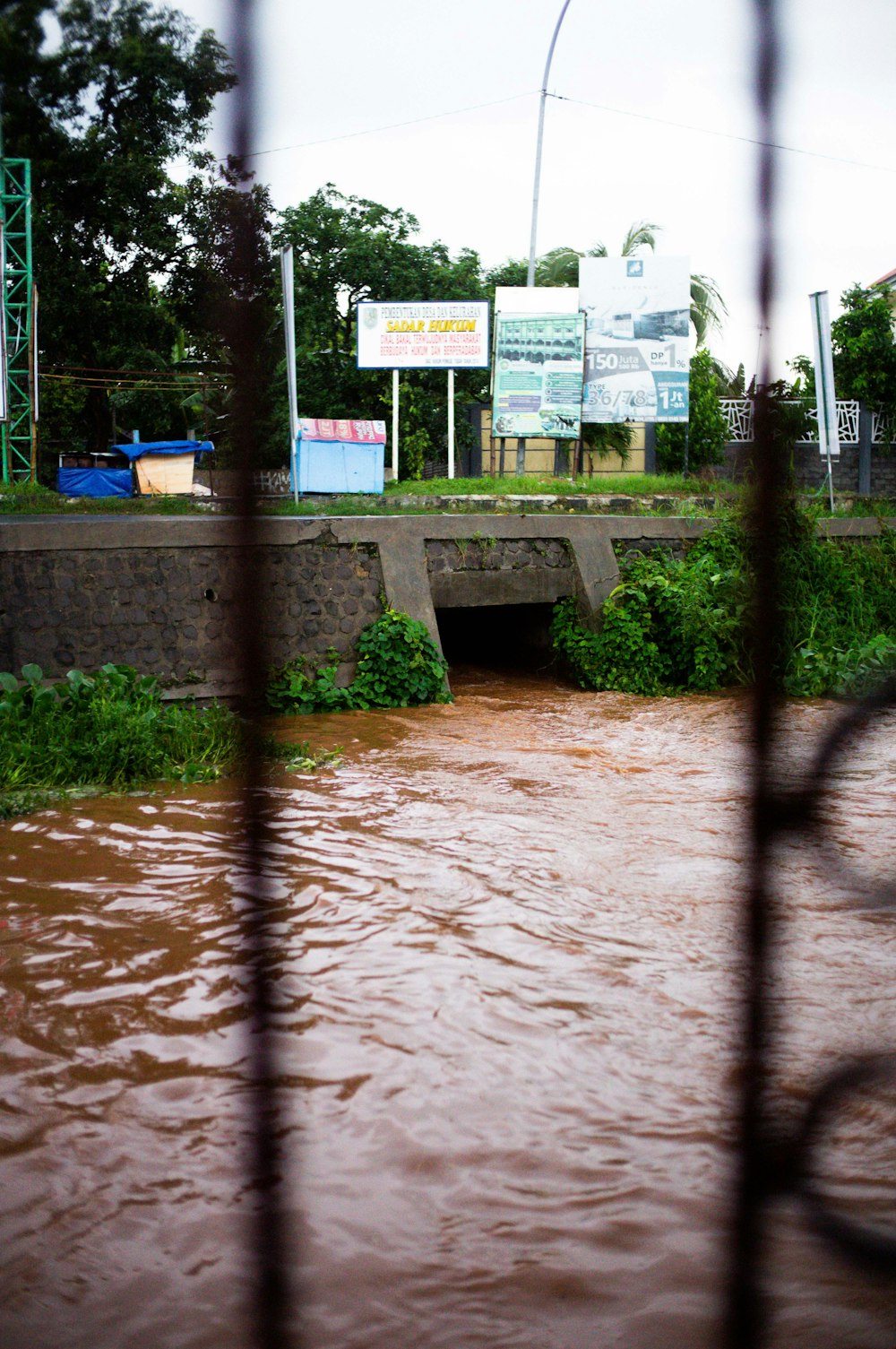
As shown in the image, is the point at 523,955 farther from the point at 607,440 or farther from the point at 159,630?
the point at 607,440

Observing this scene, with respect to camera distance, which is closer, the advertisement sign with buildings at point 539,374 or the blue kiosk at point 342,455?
the advertisement sign with buildings at point 539,374

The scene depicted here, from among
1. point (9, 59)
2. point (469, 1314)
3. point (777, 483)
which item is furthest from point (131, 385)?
point (469, 1314)

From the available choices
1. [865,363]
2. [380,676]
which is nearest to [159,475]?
[380,676]

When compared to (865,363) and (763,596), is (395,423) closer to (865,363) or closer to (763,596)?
(865,363)

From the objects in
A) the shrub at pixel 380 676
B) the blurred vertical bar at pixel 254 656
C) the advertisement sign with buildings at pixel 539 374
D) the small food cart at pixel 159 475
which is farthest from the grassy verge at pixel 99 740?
the advertisement sign with buildings at pixel 539 374

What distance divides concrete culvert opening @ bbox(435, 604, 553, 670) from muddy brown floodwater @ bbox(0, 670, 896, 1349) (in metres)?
4.65

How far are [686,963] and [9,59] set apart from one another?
352 centimetres

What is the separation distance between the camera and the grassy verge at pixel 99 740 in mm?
5863

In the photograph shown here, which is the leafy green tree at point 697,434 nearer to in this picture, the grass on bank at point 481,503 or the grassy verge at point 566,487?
the grassy verge at point 566,487

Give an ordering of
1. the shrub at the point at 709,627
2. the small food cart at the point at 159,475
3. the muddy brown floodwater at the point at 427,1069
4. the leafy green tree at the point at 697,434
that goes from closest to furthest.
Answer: the muddy brown floodwater at the point at 427,1069 → the small food cart at the point at 159,475 → the shrub at the point at 709,627 → the leafy green tree at the point at 697,434

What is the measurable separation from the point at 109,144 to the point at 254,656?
0.35 m

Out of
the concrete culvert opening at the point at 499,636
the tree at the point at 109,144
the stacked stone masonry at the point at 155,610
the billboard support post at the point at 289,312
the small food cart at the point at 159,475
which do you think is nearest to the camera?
the tree at the point at 109,144

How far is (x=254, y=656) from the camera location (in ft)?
2.27

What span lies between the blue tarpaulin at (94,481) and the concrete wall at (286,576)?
3888 millimetres
